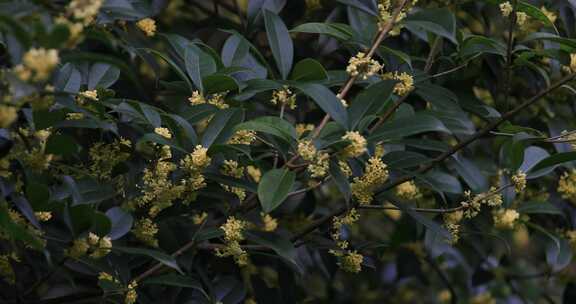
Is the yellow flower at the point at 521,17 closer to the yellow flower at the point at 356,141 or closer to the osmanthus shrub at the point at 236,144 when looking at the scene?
the osmanthus shrub at the point at 236,144

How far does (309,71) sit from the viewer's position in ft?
4.62

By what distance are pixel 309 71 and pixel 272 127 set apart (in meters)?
0.20

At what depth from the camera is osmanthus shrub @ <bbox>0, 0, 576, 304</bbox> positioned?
1.20 metres

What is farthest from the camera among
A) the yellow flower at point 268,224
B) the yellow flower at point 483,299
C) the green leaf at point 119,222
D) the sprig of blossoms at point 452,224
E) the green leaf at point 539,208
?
the yellow flower at point 483,299

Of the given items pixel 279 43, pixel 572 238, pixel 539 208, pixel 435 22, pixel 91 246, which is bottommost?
pixel 572 238

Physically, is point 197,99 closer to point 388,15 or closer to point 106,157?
point 106,157

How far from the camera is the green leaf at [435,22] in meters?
1.34

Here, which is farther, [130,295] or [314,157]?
[130,295]

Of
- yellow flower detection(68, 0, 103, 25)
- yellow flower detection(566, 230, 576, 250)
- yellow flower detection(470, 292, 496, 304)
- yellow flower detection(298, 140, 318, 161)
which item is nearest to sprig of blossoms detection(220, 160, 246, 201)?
yellow flower detection(298, 140, 318, 161)

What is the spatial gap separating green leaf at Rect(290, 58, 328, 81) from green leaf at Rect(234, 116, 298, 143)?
0.15m

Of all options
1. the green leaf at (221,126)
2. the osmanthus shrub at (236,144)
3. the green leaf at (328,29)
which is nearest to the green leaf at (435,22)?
the osmanthus shrub at (236,144)

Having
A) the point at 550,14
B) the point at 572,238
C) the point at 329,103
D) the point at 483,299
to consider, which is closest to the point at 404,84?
the point at 329,103

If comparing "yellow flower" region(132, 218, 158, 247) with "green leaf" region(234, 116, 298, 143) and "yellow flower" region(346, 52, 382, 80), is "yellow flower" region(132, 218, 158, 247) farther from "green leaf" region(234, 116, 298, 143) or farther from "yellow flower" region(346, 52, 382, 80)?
"yellow flower" region(346, 52, 382, 80)

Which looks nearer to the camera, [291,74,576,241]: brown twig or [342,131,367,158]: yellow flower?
[342,131,367,158]: yellow flower
